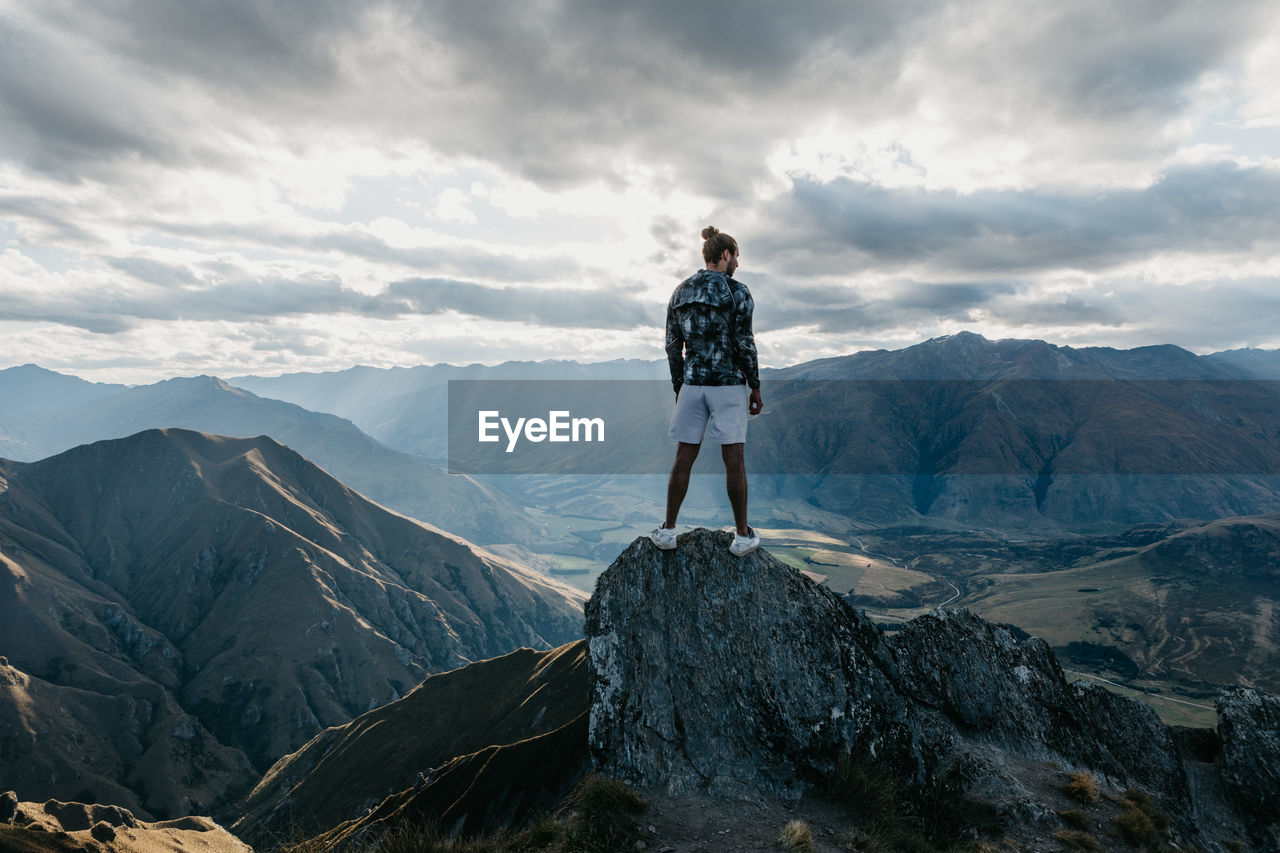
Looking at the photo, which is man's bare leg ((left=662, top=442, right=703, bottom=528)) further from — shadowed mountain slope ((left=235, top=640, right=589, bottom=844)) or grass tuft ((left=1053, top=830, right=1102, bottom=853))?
shadowed mountain slope ((left=235, top=640, right=589, bottom=844))

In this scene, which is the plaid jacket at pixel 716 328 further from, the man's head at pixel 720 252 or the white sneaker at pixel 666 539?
the white sneaker at pixel 666 539

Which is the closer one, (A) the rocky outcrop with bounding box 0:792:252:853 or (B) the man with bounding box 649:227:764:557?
(B) the man with bounding box 649:227:764:557

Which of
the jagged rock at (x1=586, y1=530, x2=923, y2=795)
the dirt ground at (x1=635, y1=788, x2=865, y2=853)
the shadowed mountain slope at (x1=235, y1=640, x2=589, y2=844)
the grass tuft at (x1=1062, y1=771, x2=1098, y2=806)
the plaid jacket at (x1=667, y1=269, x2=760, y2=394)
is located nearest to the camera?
the dirt ground at (x1=635, y1=788, x2=865, y2=853)

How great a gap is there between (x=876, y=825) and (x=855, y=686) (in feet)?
9.88

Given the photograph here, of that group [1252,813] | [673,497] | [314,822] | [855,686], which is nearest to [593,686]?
[673,497]

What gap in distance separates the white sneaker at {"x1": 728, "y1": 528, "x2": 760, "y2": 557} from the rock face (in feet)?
1.29

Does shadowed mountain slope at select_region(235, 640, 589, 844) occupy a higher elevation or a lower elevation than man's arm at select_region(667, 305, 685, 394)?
lower

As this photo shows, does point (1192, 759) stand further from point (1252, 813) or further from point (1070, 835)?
point (1070, 835)

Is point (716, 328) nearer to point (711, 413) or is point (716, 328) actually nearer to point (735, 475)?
point (711, 413)

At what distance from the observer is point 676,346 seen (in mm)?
13117

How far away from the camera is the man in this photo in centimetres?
1241

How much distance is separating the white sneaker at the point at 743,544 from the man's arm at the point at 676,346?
3.69 m

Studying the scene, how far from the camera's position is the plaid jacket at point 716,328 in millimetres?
12375

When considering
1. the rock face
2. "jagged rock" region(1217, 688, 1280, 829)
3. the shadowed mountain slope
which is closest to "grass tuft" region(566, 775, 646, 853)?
the rock face
